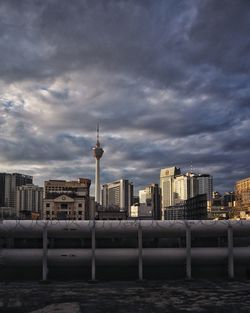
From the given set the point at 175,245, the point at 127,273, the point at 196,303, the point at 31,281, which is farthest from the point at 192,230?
the point at 31,281

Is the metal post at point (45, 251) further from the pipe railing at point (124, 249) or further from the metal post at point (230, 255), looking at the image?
the metal post at point (230, 255)

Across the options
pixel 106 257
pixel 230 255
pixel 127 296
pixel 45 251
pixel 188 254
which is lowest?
pixel 127 296

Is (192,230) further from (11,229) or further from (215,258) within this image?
(11,229)

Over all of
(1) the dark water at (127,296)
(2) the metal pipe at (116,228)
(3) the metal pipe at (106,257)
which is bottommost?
(1) the dark water at (127,296)

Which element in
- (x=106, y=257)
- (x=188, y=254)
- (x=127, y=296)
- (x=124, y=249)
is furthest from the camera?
(x=124, y=249)

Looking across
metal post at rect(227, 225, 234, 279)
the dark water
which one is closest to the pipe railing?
metal post at rect(227, 225, 234, 279)

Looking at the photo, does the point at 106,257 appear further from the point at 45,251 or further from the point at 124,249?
the point at 45,251

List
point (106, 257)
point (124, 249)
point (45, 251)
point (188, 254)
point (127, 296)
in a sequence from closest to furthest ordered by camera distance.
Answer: point (127, 296), point (45, 251), point (188, 254), point (106, 257), point (124, 249)

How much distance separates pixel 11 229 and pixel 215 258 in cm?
1568

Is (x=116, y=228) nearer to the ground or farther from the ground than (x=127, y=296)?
farther from the ground

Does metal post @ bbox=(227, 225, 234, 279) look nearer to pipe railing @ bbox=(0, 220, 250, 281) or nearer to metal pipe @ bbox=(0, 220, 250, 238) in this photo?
pipe railing @ bbox=(0, 220, 250, 281)

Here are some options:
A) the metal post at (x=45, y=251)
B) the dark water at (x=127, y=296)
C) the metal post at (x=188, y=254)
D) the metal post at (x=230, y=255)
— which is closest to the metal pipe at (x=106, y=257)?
the metal post at (x=230, y=255)

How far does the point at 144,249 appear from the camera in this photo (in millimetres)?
32844

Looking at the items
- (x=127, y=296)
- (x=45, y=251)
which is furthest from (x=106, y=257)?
(x=127, y=296)
